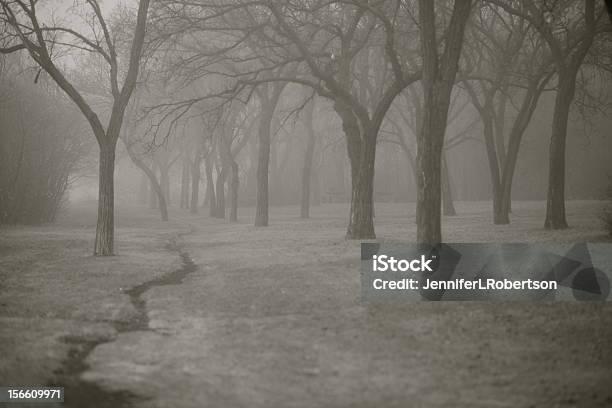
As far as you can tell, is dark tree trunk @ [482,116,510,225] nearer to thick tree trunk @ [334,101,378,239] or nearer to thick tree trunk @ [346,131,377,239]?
thick tree trunk @ [334,101,378,239]

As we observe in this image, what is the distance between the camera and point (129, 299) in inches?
408

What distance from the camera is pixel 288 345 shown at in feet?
23.7

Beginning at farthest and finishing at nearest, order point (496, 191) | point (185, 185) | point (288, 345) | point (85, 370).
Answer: point (185, 185) < point (496, 191) < point (288, 345) < point (85, 370)

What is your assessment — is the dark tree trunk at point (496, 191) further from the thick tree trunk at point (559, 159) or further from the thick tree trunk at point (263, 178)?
the thick tree trunk at point (263, 178)

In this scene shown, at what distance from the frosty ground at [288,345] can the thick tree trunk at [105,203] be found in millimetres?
3186

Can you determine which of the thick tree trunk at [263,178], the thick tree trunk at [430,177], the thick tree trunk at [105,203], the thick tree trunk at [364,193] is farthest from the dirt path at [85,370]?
the thick tree trunk at [263,178]

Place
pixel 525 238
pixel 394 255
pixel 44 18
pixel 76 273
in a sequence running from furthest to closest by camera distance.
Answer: pixel 44 18, pixel 525 238, pixel 394 255, pixel 76 273

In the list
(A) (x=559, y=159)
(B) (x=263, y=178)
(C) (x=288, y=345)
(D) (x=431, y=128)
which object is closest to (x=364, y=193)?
(A) (x=559, y=159)

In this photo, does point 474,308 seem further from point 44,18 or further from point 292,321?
point 44,18

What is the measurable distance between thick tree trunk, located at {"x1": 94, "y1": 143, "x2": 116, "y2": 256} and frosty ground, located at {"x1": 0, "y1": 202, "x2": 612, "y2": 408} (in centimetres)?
319

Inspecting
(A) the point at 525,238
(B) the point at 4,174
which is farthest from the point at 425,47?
(B) the point at 4,174

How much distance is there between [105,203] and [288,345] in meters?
10.3

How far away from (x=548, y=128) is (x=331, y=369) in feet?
148

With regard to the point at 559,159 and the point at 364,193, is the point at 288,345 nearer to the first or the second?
the point at 364,193
